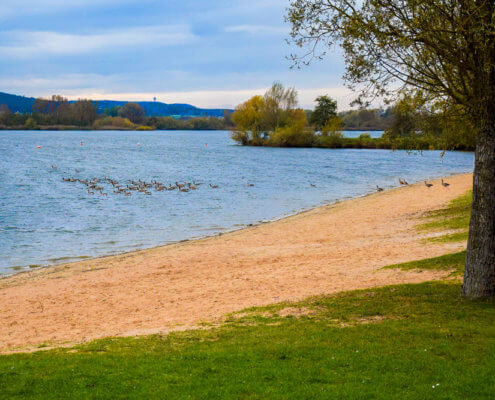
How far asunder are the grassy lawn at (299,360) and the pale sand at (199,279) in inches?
69.6

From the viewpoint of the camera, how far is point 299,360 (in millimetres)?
7184

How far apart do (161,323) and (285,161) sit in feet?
225

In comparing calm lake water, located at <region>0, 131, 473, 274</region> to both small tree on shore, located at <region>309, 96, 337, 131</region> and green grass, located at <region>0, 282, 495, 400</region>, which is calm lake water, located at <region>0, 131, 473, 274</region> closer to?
green grass, located at <region>0, 282, 495, 400</region>

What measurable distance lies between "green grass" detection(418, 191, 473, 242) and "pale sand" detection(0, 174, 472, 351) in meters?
0.71

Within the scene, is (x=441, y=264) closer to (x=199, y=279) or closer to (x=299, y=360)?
(x=199, y=279)

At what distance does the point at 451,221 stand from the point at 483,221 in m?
11.0

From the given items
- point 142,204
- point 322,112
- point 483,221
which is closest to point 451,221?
point 483,221

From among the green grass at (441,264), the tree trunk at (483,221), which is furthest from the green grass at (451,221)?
the tree trunk at (483,221)

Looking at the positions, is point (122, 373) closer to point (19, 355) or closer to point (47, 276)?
point (19, 355)

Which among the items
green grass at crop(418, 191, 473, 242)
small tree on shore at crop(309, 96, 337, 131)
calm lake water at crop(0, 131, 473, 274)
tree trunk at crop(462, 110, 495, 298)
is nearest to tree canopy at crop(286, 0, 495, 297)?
tree trunk at crop(462, 110, 495, 298)

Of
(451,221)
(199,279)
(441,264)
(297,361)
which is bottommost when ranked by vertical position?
(199,279)

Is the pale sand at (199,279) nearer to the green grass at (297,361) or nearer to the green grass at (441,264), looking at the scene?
the green grass at (441,264)

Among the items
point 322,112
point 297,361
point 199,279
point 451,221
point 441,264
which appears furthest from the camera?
point 322,112

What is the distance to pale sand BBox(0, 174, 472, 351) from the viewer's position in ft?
36.9
